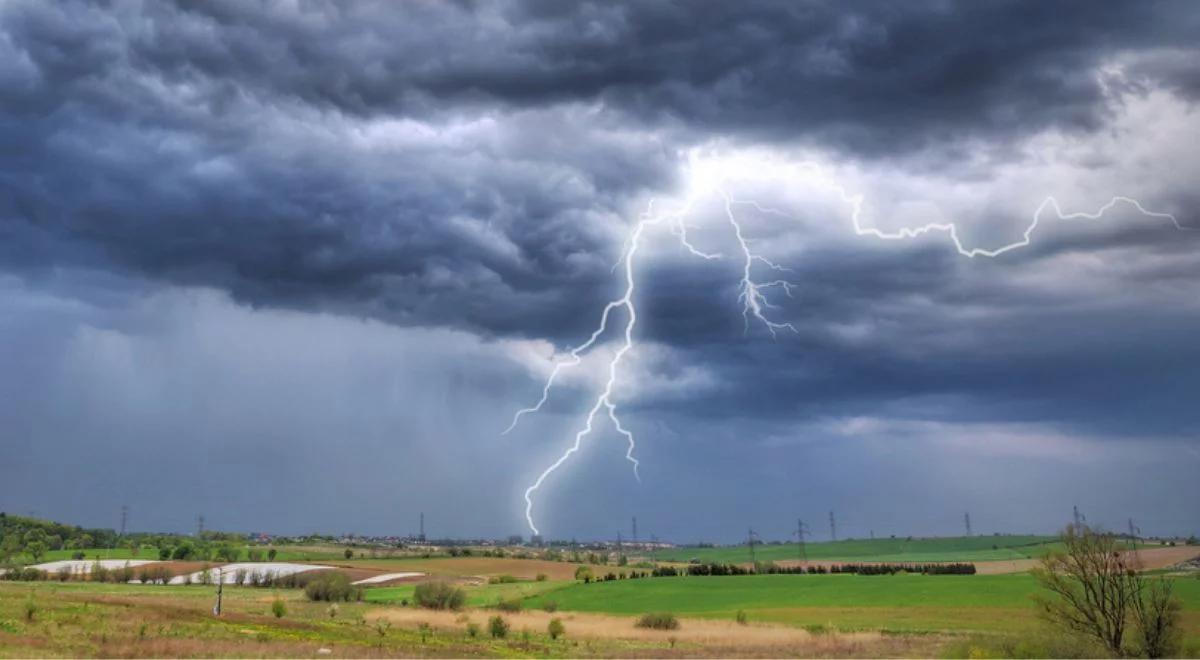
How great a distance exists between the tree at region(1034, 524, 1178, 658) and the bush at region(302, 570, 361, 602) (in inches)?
2864

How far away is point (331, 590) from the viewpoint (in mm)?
96562

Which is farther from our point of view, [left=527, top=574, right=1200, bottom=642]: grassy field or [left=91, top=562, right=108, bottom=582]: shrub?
[left=91, top=562, right=108, bottom=582]: shrub

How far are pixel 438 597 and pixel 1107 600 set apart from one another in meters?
59.8

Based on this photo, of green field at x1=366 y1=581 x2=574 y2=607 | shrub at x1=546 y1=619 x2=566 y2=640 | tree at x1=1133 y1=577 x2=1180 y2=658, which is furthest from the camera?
green field at x1=366 y1=581 x2=574 y2=607

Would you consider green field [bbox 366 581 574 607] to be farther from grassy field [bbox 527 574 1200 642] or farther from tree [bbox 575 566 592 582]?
tree [bbox 575 566 592 582]

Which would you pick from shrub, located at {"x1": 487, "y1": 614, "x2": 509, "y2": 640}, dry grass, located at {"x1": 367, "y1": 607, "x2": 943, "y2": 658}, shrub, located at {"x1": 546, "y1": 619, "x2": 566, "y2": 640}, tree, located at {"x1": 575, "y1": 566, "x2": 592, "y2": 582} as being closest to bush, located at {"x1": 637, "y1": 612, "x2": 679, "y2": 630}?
dry grass, located at {"x1": 367, "y1": 607, "x2": 943, "y2": 658}

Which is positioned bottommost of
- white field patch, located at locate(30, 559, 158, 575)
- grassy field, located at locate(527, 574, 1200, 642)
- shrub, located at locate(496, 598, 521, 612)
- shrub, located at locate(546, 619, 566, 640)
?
grassy field, located at locate(527, 574, 1200, 642)

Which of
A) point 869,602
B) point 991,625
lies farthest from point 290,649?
point 869,602

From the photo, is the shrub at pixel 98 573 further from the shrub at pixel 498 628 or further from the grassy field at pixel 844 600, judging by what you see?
the shrub at pixel 498 628

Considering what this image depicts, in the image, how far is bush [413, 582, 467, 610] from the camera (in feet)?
284

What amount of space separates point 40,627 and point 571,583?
92.5m

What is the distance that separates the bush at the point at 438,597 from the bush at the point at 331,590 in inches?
453

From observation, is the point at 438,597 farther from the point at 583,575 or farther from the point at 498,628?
the point at 583,575

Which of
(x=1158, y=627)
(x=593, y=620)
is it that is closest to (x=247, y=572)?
(x=593, y=620)
